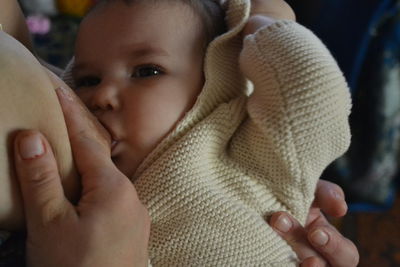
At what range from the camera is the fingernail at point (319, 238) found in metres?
0.83

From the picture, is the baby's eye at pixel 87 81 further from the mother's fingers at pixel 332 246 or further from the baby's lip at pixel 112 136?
the mother's fingers at pixel 332 246

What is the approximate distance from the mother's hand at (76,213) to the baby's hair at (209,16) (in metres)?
0.39

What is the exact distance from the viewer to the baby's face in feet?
2.45

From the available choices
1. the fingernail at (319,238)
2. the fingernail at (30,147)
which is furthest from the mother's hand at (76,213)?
the fingernail at (319,238)

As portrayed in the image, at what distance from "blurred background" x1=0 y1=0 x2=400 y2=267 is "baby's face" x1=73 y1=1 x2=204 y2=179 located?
1.06 metres

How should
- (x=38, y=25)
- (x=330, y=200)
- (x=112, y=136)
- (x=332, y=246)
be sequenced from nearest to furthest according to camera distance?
1. (x=112, y=136)
2. (x=332, y=246)
3. (x=330, y=200)
4. (x=38, y=25)

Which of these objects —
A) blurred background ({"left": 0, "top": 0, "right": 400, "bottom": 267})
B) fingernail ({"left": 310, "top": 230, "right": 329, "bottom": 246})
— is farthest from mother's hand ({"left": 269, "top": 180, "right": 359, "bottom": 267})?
blurred background ({"left": 0, "top": 0, "right": 400, "bottom": 267})

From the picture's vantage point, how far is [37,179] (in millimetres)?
503

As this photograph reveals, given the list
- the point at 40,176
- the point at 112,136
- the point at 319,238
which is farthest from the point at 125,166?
the point at 319,238

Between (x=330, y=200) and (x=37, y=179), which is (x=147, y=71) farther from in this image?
(x=330, y=200)

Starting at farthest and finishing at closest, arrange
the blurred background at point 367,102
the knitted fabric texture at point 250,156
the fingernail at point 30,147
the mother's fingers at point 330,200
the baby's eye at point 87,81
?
the blurred background at point 367,102, the mother's fingers at point 330,200, the baby's eye at point 87,81, the knitted fabric texture at point 250,156, the fingernail at point 30,147

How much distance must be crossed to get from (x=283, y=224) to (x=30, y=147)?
0.45 m

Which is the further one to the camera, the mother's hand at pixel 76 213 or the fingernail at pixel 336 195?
the fingernail at pixel 336 195

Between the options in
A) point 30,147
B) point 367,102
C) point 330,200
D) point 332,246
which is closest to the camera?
point 30,147
